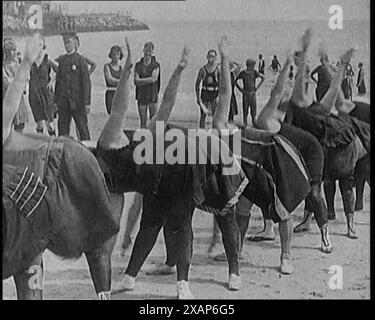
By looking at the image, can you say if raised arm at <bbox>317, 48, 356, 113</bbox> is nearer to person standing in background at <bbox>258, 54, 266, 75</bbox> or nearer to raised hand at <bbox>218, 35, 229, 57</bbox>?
person standing in background at <bbox>258, 54, 266, 75</bbox>

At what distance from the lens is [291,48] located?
A: 257 cm

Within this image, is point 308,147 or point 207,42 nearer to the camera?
point 207,42

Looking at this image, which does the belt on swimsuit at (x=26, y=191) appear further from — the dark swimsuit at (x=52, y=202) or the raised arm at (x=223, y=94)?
the raised arm at (x=223, y=94)

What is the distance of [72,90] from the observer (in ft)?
8.24

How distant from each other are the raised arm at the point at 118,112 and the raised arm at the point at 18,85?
0.28 metres

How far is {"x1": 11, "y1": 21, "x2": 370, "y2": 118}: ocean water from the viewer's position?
2500 millimetres

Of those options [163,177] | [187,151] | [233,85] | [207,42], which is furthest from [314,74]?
[163,177]

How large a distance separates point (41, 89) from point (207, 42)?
0.55 metres

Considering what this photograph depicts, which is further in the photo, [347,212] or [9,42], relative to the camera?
[347,212]

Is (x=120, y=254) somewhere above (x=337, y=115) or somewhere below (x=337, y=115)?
below

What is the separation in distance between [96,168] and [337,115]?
0.83 meters

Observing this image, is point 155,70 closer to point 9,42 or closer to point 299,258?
point 9,42

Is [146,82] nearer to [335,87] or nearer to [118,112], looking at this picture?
[118,112]
